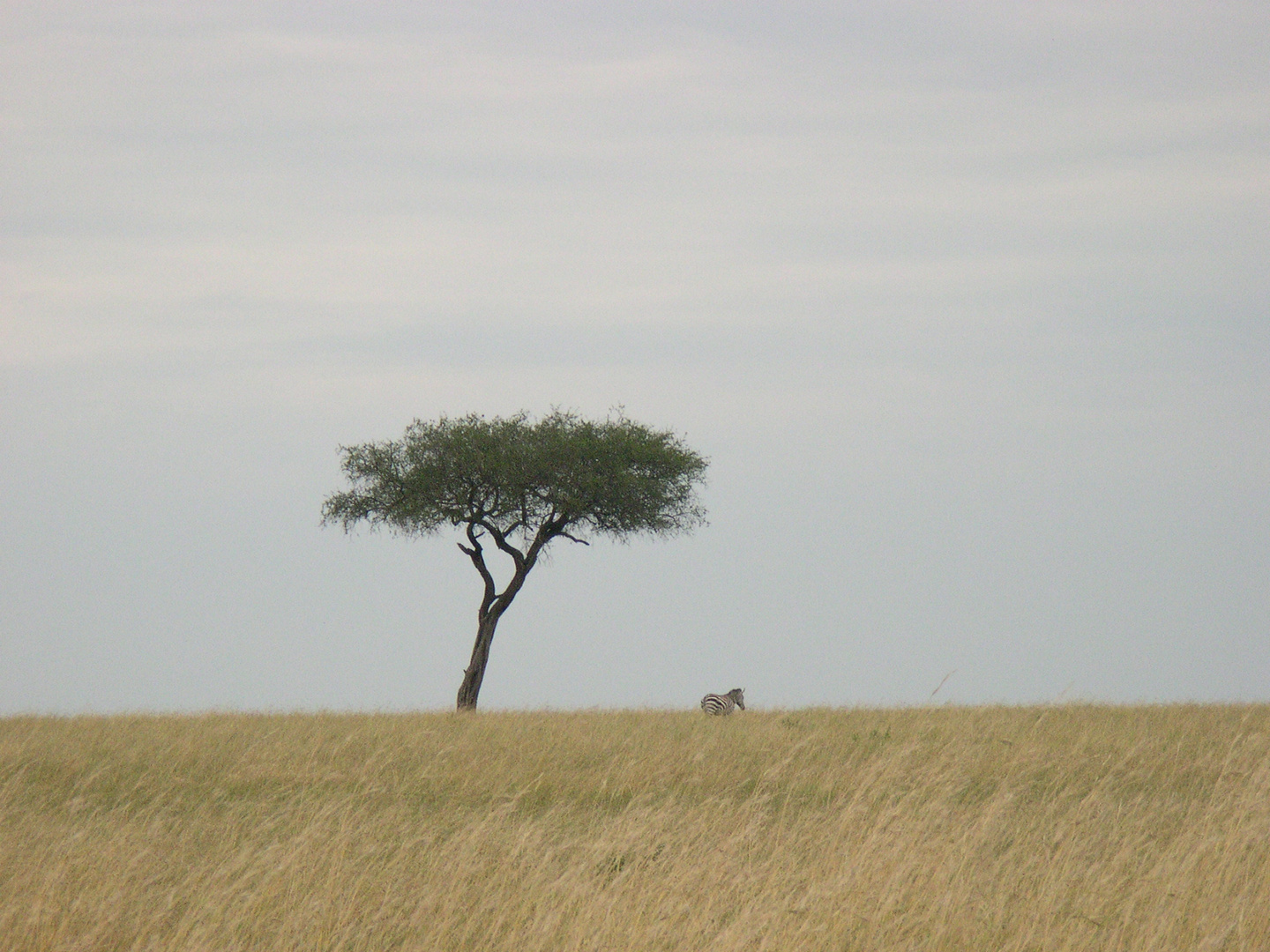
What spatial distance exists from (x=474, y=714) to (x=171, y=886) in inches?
520

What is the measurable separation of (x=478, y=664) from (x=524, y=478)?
4.92 meters

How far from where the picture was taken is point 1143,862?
8.14m

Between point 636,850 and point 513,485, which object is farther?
point 513,485

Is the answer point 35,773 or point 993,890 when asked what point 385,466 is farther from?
point 993,890

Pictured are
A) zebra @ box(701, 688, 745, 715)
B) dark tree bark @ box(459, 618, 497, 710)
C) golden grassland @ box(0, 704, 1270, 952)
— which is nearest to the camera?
golden grassland @ box(0, 704, 1270, 952)

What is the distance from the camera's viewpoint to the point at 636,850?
861 cm

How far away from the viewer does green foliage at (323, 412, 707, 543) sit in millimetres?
27859

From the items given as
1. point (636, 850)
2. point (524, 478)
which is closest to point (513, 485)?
point (524, 478)

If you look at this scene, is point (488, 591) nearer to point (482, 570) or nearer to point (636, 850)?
point (482, 570)

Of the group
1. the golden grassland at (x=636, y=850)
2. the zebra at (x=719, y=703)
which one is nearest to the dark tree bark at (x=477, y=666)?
the zebra at (x=719, y=703)


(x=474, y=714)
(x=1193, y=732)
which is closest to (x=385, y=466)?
(x=474, y=714)

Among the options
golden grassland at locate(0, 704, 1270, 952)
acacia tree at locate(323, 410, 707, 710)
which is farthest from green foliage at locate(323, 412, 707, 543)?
golden grassland at locate(0, 704, 1270, 952)

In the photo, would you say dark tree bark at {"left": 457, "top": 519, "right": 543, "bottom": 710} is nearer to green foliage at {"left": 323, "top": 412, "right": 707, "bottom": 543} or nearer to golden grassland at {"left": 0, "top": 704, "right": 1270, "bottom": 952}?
green foliage at {"left": 323, "top": 412, "right": 707, "bottom": 543}

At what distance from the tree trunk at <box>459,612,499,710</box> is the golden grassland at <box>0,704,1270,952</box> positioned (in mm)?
11210
